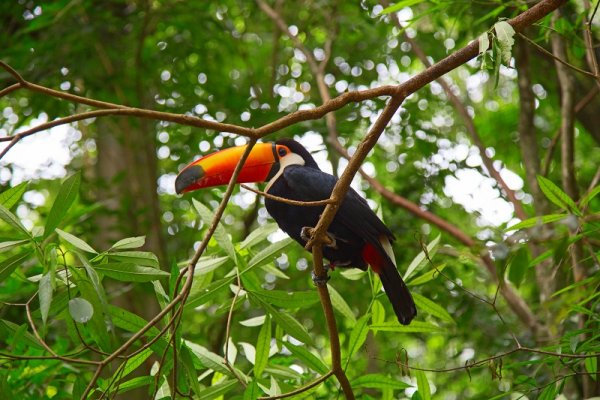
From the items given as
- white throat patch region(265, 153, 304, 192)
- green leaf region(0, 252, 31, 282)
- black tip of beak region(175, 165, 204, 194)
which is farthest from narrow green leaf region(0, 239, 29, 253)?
white throat patch region(265, 153, 304, 192)

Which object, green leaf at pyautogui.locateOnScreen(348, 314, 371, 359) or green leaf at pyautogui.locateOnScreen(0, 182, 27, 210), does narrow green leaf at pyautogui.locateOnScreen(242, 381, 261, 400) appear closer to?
green leaf at pyautogui.locateOnScreen(348, 314, 371, 359)

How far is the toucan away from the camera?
3322mm

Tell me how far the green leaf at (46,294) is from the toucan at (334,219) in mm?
1368

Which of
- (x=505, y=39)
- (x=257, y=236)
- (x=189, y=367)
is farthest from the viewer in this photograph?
(x=257, y=236)

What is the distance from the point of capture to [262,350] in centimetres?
288

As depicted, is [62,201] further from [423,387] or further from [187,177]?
[423,387]

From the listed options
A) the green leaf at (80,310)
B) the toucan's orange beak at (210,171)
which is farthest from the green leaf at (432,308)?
the green leaf at (80,310)

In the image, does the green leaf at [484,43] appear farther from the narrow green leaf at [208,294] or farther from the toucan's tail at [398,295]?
the toucan's tail at [398,295]

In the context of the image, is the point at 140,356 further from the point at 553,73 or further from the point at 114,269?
the point at 553,73

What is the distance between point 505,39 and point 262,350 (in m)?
1.44

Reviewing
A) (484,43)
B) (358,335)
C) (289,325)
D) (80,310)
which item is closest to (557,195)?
(484,43)

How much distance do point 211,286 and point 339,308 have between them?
2.13 feet

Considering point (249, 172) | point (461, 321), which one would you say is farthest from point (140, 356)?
point (461, 321)

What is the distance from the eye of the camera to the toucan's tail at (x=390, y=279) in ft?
10.3
